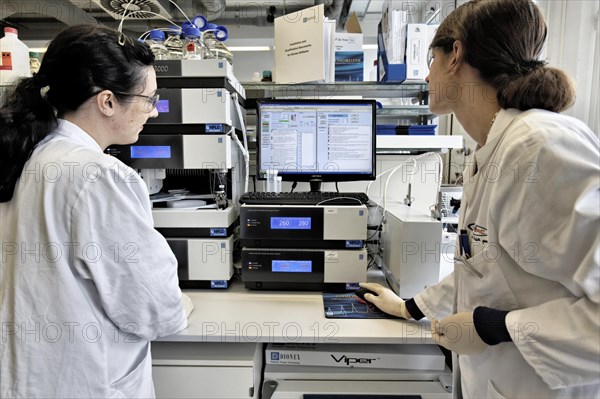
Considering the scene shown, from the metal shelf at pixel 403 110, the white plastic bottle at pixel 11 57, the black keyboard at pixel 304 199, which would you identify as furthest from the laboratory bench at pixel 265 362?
the white plastic bottle at pixel 11 57

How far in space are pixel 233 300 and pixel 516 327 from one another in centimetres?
83

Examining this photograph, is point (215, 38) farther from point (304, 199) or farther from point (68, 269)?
point (68, 269)

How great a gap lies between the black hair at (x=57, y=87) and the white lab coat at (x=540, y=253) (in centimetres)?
87

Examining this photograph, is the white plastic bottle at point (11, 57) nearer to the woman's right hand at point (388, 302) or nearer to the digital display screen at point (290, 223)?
the digital display screen at point (290, 223)

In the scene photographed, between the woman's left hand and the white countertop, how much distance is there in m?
0.18

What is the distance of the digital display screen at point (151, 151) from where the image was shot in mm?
1242

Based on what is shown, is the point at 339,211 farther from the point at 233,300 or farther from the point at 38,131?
the point at 38,131

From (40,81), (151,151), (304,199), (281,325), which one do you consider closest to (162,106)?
(151,151)

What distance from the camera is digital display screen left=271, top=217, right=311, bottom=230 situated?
3.94ft

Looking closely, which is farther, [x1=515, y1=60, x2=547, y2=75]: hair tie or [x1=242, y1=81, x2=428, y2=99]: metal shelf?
[x1=242, y1=81, x2=428, y2=99]: metal shelf

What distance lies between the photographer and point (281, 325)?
40.1 inches

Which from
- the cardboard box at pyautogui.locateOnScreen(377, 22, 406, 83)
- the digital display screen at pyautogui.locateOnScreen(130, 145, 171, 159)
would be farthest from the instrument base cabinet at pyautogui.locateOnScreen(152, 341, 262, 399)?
the cardboard box at pyautogui.locateOnScreen(377, 22, 406, 83)

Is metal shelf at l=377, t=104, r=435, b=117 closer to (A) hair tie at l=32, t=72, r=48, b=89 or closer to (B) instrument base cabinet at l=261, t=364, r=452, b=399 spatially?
(B) instrument base cabinet at l=261, t=364, r=452, b=399

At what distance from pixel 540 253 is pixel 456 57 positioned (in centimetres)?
47
